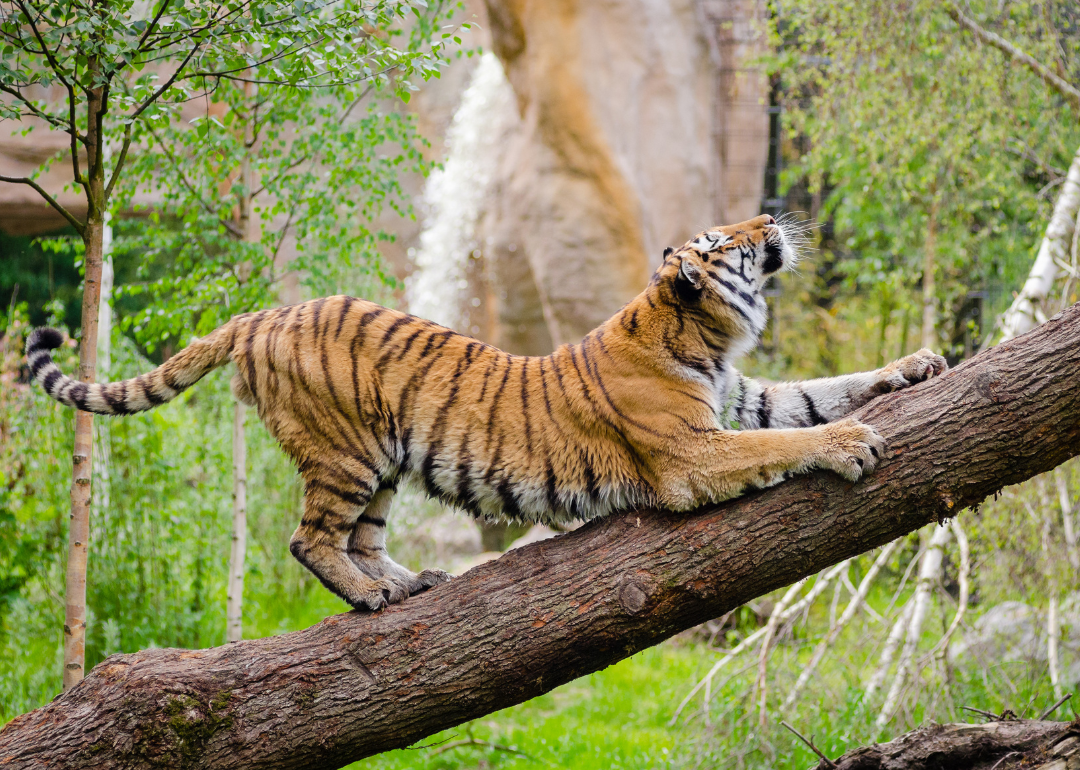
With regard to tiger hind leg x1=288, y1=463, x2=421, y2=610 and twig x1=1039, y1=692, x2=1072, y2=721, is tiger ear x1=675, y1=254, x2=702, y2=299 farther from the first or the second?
twig x1=1039, y1=692, x2=1072, y2=721

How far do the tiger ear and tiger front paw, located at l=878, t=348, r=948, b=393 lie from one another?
79 cm

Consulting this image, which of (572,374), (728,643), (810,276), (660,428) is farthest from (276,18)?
(810,276)

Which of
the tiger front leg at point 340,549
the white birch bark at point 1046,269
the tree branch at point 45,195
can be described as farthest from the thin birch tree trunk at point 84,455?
the white birch bark at point 1046,269

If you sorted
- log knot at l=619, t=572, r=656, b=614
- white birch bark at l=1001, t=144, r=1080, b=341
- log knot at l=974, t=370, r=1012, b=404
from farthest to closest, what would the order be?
white birch bark at l=1001, t=144, r=1080, b=341
log knot at l=619, t=572, r=656, b=614
log knot at l=974, t=370, r=1012, b=404

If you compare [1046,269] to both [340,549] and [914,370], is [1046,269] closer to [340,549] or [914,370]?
[914,370]

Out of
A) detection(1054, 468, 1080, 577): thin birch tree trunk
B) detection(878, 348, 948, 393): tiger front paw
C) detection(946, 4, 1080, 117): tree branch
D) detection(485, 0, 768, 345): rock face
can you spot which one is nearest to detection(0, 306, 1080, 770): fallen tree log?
detection(878, 348, 948, 393): tiger front paw

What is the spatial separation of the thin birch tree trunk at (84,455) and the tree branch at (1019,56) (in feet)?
17.1

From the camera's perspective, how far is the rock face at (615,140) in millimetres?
9562

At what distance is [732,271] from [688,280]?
216mm

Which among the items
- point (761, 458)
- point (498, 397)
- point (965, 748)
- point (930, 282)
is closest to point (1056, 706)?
point (965, 748)

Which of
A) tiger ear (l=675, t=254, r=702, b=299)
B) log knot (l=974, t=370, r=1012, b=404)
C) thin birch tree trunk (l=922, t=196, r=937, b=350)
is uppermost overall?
thin birch tree trunk (l=922, t=196, r=937, b=350)

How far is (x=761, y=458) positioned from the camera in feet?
10.0

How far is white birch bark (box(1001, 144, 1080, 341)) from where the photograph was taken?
515 cm

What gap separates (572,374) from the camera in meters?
3.65
